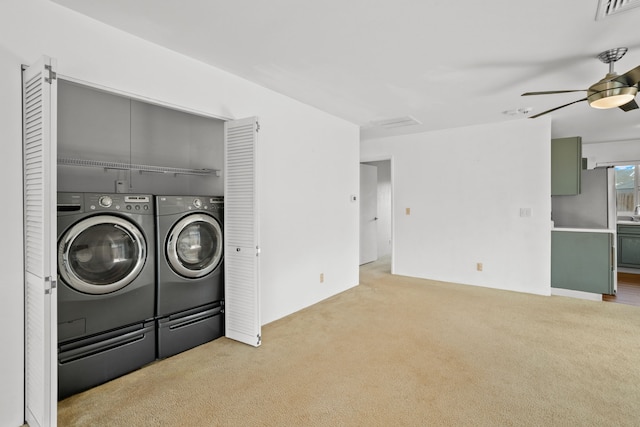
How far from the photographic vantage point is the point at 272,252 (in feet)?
10.9

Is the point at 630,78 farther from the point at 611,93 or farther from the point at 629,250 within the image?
the point at 629,250

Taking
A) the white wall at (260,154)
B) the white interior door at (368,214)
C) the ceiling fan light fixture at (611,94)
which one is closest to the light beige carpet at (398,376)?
the white wall at (260,154)

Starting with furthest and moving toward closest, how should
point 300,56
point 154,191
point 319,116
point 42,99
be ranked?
point 319,116
point 154,191
point 300,56
point 42,99

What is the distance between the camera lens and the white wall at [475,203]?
4.28m

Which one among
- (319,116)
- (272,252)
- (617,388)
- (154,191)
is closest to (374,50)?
(319,116)

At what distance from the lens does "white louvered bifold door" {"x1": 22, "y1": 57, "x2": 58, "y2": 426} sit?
1.57 metres

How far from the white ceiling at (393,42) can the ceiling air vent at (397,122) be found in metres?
0.75

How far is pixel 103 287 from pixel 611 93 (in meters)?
3.76

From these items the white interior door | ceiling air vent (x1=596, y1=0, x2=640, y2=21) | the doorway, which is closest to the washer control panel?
ceiling air vent (x1=596, y1=0, x2=640, y2=21)

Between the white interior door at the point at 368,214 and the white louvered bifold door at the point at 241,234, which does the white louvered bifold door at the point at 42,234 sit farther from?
the white interior door at the point at 368,214

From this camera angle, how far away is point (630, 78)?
7.11 feet

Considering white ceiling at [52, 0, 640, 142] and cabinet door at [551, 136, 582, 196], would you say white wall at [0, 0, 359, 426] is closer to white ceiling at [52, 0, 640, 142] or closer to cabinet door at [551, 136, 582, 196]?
A: white ceiling at [52, 0, 640, 142]

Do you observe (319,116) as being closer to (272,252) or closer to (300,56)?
(300,56)

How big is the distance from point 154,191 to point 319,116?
2070 mm
